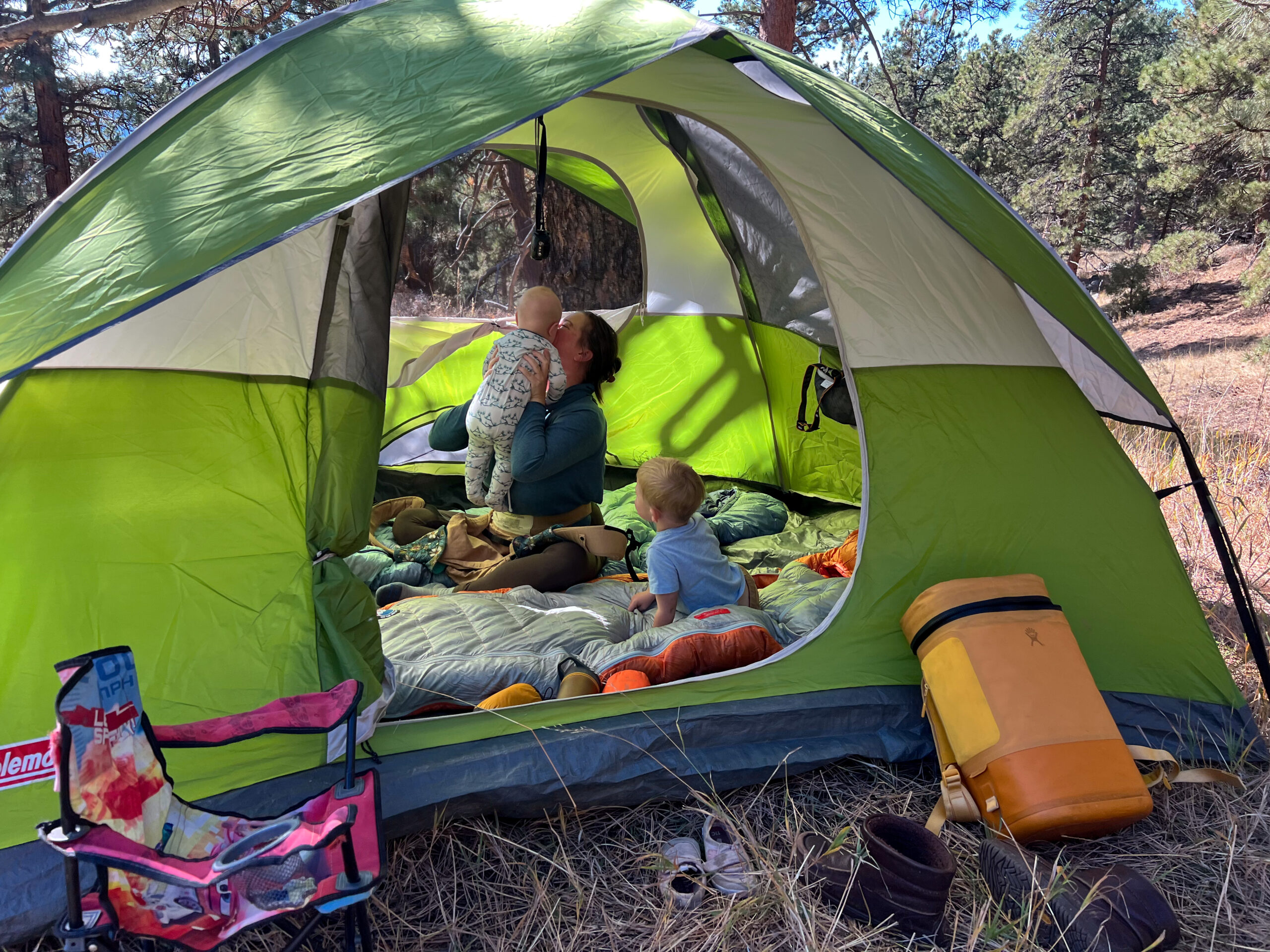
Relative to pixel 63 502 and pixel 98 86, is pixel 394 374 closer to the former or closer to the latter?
pixel 63 502

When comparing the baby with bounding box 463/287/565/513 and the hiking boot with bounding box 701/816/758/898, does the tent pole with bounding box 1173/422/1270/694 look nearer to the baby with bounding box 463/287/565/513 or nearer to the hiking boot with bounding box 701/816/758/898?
the hiking boot with bounding box 701/816/758/898

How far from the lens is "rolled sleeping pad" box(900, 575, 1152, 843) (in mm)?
1695

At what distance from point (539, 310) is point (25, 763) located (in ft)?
5.54

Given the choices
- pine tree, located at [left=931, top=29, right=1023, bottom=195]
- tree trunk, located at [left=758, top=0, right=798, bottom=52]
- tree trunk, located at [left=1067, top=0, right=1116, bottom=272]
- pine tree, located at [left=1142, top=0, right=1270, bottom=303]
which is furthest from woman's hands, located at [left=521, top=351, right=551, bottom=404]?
pine tree, located at [left=931, top=29, right=1023, bottom=195]

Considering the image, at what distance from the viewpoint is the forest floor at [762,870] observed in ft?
5.05

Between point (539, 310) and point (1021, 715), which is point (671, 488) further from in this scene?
point (1021, 715)

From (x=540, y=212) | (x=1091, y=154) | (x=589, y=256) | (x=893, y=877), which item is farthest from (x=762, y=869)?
(x=1091, y=154)

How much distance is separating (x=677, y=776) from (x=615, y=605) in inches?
26.9

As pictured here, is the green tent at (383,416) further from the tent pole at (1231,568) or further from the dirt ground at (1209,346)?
the dirt ground at (1209,346)

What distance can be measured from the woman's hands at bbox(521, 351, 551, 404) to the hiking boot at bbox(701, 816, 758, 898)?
4.50ft

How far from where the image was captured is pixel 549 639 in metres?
2.17

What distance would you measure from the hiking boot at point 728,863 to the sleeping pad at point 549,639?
14.0 inches

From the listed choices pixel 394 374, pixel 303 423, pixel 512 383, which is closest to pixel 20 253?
pixel 303 423

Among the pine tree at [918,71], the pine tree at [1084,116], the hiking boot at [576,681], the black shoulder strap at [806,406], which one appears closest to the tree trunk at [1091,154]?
the pine tree at [1084,116]
